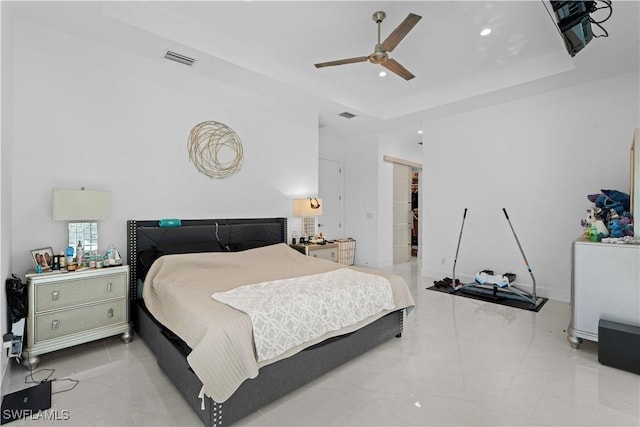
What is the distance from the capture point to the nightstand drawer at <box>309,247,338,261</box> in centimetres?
448

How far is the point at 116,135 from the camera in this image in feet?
10.4

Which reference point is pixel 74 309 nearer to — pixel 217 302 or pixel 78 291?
pixel 78 291

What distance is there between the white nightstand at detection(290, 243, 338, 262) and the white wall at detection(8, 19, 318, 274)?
79cm

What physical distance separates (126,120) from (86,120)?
0.34m

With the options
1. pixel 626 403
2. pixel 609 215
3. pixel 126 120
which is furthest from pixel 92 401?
pixel 609 215

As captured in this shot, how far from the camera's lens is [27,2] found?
2508 millimetres

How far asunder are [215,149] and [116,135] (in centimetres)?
106

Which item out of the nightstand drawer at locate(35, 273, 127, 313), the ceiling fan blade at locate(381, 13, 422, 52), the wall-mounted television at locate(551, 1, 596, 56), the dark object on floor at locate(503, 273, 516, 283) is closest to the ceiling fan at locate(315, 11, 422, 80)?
the ceiling fan blade at locate(381, 13, 422, 52)

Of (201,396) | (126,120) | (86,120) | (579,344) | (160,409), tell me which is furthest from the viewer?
(126,120)

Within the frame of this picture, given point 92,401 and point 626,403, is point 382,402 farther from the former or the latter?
point 92,401

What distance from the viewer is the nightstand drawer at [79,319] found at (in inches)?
96.1

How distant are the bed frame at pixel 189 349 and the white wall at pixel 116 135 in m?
0.18

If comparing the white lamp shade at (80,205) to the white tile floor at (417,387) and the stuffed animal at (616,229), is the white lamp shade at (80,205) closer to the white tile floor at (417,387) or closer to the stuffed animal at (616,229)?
the white tile floor at (417,387)


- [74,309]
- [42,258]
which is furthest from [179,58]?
[74,309]
